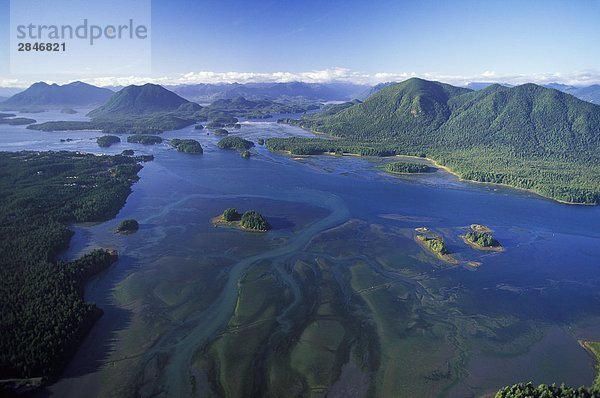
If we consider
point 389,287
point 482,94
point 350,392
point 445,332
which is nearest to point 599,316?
point 445,332

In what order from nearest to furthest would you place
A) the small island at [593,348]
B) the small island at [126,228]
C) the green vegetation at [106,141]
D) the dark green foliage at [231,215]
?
the small island at [593,348], the small island at [126,228], the dark green foliage at [231,215], the green vegetation at [106,141]

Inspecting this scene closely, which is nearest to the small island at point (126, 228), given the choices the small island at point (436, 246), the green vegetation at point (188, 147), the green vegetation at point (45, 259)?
the green vegetation at point (45, 259)

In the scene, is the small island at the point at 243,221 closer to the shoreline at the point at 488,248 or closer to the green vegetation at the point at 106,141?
the shoreline at the point at 488,248

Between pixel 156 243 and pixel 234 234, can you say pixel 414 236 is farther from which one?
pixel 156 243

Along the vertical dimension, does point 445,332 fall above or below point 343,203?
below

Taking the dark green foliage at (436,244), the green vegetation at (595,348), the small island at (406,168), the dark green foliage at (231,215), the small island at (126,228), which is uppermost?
the small island at (406,168)

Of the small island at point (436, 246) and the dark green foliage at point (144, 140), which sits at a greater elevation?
Answer: the dark green foliage at point (144, 140)
